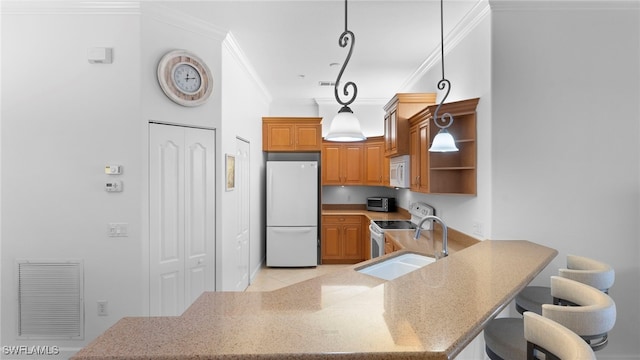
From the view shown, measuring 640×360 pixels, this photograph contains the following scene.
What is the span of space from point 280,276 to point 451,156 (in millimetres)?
3102

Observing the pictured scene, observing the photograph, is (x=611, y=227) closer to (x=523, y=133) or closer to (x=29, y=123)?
(x=523, y=133)

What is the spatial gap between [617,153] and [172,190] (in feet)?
12.2

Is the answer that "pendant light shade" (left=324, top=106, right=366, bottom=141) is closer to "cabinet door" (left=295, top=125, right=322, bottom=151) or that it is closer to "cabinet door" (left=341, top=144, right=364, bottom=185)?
"cabinet door" (left=295, top=125, right=322, bottom=151)

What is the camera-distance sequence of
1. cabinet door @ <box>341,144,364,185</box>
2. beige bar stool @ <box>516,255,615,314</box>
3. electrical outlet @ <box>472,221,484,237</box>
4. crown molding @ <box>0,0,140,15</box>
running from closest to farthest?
beige bar stool @ <box>516,255,615,314</box>
crown molding @ <box>0,0,140,15</box>
electrical outlet @ <box>472,221,484,237</box>
cabinet door @ <box>341,144,364,185</box>

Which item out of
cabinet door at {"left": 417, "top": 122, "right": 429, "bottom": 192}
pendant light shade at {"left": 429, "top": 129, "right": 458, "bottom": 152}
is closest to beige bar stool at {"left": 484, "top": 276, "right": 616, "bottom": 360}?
pendant light shade at {"left": 429, "top": 129, "right": 458, "bottom": 152}

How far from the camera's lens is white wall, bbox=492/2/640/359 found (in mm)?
2445

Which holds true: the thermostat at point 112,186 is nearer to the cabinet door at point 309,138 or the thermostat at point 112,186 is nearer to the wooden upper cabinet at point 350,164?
the cabinet door at point 309,138

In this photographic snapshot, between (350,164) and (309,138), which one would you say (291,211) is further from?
(350,164)

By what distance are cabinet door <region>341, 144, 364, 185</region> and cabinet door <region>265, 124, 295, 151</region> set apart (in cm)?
101

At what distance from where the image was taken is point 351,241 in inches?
213

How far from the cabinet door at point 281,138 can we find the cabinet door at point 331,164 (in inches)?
26.4

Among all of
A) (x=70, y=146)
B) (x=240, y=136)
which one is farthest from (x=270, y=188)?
(x=70, y=146)

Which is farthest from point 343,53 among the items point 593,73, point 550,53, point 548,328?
point 548,328

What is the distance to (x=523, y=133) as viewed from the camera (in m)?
2.50
